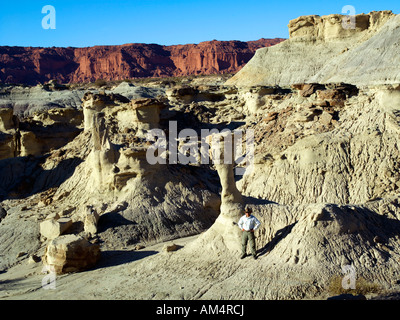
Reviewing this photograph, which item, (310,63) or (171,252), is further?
(310,63)

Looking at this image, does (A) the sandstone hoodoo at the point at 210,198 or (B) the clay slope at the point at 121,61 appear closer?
(A) the sandstone hoodoo at the point at 210,198

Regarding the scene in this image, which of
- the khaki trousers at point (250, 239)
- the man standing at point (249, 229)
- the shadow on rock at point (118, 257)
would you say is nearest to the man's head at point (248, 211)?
the man standing at point (249, 229)

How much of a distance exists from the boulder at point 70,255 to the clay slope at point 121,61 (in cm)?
10116

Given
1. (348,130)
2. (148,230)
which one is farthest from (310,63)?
(148,230)

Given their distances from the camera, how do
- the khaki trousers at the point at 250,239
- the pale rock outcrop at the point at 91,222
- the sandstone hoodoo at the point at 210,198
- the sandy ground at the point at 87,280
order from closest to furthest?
the sandstone hoodoo at the point at 210,198 < the sandy ground at the point at 87,280 < the khaki trousers at the point at 250,239 < the pale rock outcrop at the point at 91,222

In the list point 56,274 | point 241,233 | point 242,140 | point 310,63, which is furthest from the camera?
point 310,63

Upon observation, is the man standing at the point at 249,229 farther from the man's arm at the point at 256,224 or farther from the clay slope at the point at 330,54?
the clay slope at the point at 330,54

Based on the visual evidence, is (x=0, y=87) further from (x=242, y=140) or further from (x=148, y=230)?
(x=148, y=230)

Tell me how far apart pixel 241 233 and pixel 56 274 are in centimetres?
381

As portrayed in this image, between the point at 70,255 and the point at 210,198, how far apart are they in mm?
4984

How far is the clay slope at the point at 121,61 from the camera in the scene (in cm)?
11025

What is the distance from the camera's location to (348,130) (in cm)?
1453

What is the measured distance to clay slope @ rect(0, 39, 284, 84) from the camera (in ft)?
362

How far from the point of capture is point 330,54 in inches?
1561
